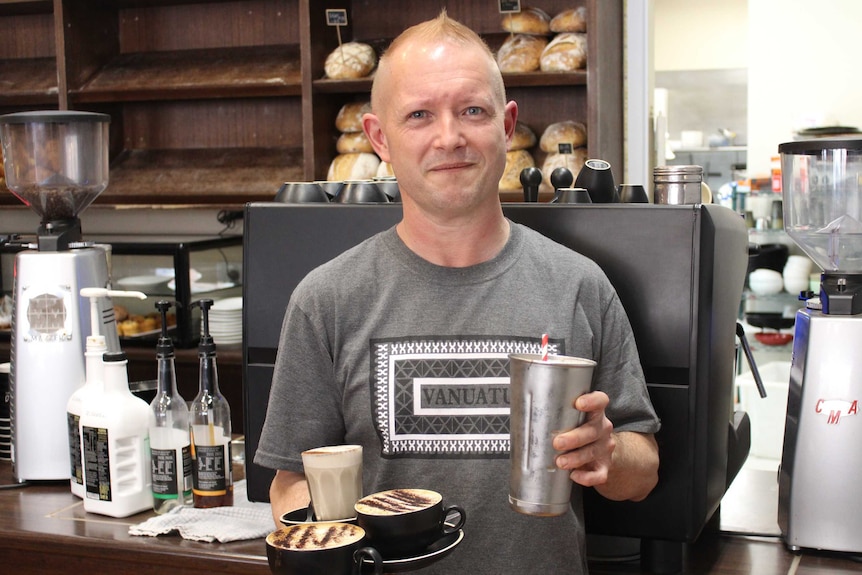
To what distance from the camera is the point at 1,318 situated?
12.3 ft

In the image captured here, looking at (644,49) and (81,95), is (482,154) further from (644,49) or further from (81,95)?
(81,95)

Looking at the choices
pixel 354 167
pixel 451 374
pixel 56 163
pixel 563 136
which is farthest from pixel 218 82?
pixel 451 374

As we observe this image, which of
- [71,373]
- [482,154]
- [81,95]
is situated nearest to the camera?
[482,154]

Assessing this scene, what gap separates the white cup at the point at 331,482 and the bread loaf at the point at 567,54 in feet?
7.54

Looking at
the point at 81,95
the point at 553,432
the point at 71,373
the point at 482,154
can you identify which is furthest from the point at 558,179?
the point at 81,95

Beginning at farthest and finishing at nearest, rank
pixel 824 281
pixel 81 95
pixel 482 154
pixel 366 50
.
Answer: pixel 81 95
pixel 366 50
pixel 824 281
pixel 482 154

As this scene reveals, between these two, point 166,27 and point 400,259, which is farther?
point 166,27

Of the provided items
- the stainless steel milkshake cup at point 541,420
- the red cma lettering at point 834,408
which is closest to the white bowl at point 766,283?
the red cma lettering at point 834,408

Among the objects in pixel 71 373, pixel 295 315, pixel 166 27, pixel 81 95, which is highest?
pixel 166 27

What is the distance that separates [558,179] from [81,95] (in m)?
2.67

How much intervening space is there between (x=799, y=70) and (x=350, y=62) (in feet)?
9.07

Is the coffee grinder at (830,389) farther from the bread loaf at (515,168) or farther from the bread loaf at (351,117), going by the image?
the bread loaf at (351,117)

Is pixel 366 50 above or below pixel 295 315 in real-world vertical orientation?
above

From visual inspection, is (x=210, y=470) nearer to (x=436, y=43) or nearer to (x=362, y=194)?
(x=362, y=194)
